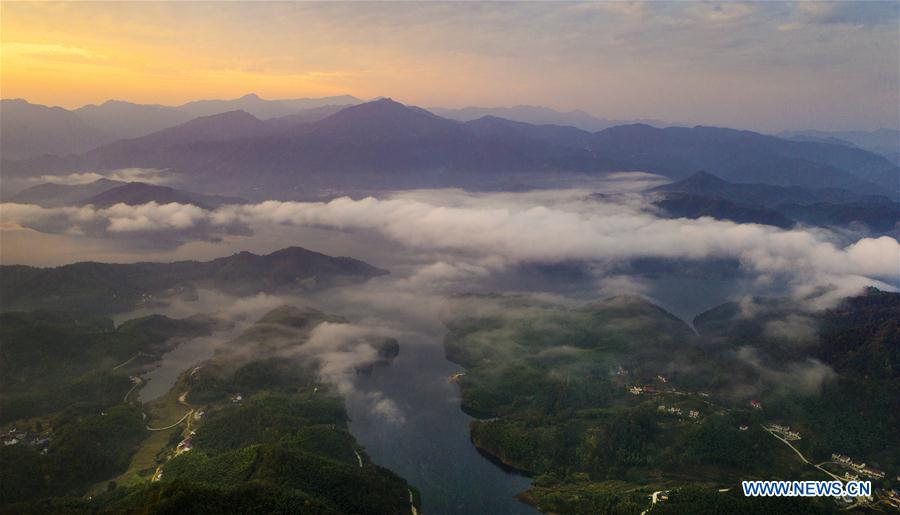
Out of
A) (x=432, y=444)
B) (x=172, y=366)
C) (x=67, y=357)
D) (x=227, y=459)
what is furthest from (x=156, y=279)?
(x=432, y=444)

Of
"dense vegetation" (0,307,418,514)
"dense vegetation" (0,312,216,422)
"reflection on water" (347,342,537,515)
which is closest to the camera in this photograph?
"dense vegetation" (0,307,418,514)

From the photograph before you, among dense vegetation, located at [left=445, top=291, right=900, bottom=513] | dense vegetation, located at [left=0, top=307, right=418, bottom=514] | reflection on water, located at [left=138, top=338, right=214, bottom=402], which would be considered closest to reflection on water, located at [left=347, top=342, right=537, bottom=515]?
dense vegetation, located at [left=445, top=291, right=900, bottom=513]

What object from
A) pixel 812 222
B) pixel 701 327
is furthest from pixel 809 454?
pixel 812 222

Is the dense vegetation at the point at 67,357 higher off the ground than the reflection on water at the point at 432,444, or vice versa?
the dense vegetation at the point at 67,357

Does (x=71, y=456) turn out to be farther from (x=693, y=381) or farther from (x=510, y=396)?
(x=693, y=381)

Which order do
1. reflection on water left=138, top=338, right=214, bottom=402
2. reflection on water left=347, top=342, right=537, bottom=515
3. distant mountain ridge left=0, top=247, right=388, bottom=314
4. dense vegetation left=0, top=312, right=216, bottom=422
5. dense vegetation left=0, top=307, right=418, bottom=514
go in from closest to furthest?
1. dense vegetation left=0, top=307, right=418, bottom=514
2. reflection on water left=347, top=342, right=537, bottom=515
3. dense vegetation left=0, top=312, right=216, bottom=422
4. reflection on water left=138, top=338, right=214, bottom=402
5. distant mountain ridge left=0, top=247, right=388, bottom=314

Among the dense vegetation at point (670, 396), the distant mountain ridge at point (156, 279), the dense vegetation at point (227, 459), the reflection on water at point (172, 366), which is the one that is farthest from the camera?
the distant mountain ridge at point (156, 279)

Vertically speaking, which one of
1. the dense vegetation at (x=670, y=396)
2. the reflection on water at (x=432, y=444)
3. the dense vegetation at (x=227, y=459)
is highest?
the dense vegetation at (x=227, y=459)

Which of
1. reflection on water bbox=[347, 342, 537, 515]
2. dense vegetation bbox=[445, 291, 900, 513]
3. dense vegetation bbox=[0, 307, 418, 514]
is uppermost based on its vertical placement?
dense vegetation bbox=[0, 307, 418, 514]

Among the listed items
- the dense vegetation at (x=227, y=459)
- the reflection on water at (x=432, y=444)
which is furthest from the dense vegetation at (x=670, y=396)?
the dense vegetation at (x=227, y=459)

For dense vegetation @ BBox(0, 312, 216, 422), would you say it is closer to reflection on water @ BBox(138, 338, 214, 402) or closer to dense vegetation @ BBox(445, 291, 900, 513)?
reflection on water @ BBox(138, 338, 214, 402)

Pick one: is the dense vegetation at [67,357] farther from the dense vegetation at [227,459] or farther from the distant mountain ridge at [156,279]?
the distant mountain ridge at [156,279]

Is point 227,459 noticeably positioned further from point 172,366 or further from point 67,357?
point 67,357
